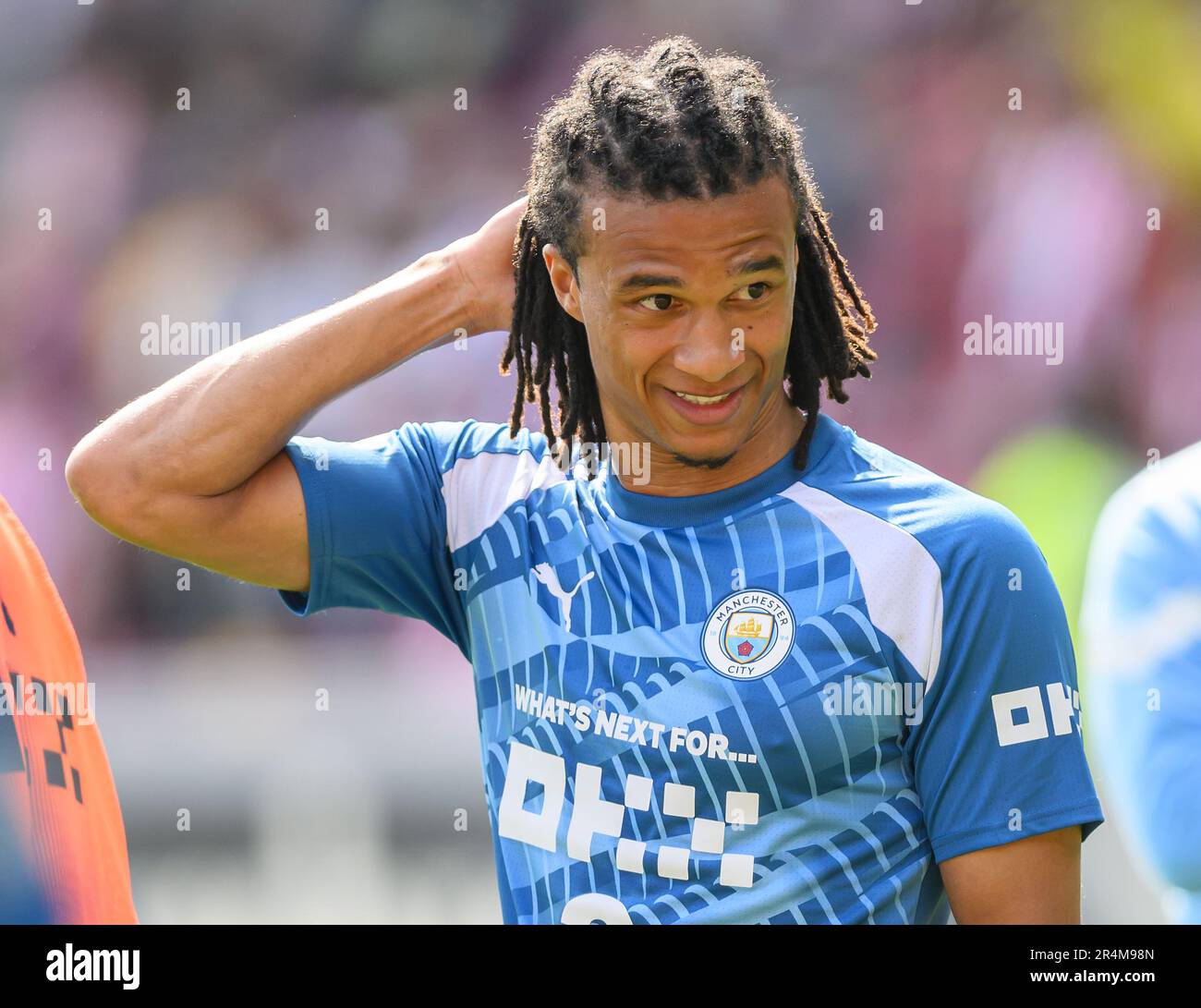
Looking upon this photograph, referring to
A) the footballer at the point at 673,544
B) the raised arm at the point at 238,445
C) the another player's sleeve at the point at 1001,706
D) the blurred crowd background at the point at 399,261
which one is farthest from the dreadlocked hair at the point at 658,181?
the blurred crowd background at the point at 399,261

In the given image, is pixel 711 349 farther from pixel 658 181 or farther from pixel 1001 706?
pixel 1001 706

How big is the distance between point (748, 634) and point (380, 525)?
0.61 metres

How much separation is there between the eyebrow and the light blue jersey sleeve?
0.74 metres

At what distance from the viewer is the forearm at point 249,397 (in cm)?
222

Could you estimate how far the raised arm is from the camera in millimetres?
2227

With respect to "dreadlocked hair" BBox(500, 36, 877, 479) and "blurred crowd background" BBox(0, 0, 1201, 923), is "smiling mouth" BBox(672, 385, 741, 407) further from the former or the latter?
"blurred crowd background" BBox(0, 0, 1201, 923)

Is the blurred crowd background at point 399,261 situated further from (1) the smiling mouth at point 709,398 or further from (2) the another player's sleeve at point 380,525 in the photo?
(1) the smiling mouth at point 709,398

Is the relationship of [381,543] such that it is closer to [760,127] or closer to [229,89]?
[760,127]

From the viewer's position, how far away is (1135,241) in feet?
16.9

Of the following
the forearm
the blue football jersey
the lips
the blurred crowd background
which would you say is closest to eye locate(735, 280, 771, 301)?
the lips

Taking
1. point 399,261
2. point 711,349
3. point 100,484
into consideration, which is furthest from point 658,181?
point 399,261
